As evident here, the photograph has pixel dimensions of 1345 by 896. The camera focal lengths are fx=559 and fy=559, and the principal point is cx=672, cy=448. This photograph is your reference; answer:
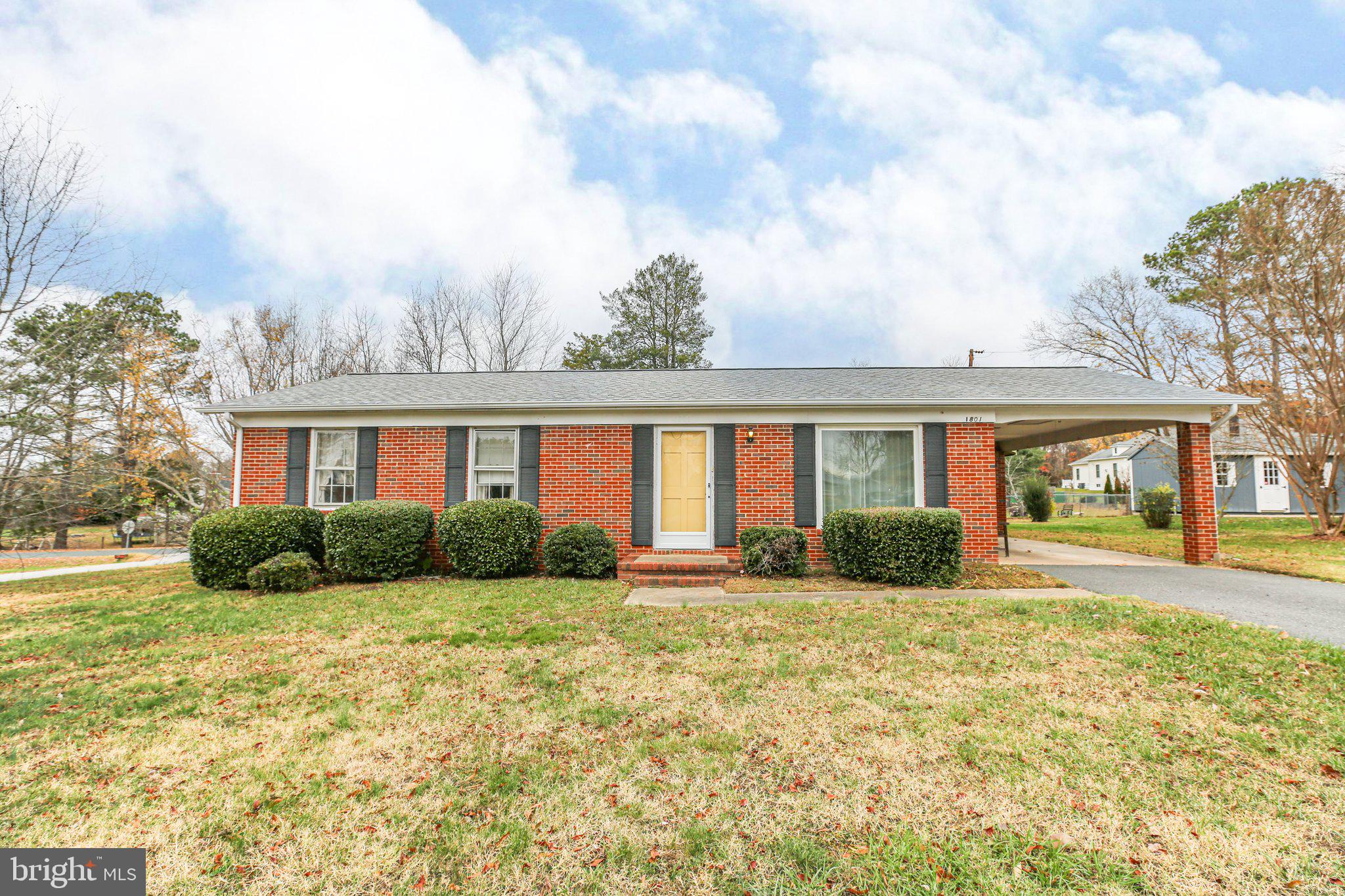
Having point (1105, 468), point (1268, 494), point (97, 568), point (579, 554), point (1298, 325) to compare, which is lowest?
point (97, 568)

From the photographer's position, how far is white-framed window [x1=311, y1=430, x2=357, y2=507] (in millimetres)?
9781

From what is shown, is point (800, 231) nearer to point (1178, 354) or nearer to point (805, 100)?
point (805, 100)

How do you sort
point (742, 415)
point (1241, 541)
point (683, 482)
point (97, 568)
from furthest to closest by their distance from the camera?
1. point (1241, 541)
2. point (97, 568)
3. point (683, 482)
4. point (742, 415)

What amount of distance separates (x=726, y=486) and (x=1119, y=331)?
17811 mm

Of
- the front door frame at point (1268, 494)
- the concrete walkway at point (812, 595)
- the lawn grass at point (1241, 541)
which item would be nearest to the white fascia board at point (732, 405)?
the lawn grass at point (1241, 541)

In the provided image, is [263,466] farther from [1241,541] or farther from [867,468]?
[1241,541]

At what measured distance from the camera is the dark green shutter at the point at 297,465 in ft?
31.6

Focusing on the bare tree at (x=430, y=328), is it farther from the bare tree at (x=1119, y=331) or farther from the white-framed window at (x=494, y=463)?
the bare tree at (x=1119, y=331)

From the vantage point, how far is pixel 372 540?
8.43 meters

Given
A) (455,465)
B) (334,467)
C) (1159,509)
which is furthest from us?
(1159,509)

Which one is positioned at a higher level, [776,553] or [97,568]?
[776,553]

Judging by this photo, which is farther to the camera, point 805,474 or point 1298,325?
point 1298,325

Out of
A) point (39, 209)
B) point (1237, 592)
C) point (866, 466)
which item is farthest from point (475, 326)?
point (1237, 592)

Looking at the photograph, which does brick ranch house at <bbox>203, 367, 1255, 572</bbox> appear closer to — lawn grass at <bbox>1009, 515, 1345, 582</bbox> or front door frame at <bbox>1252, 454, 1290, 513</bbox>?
lawn grass at <bbox>1009, 515, 1345, 582</bbox>
